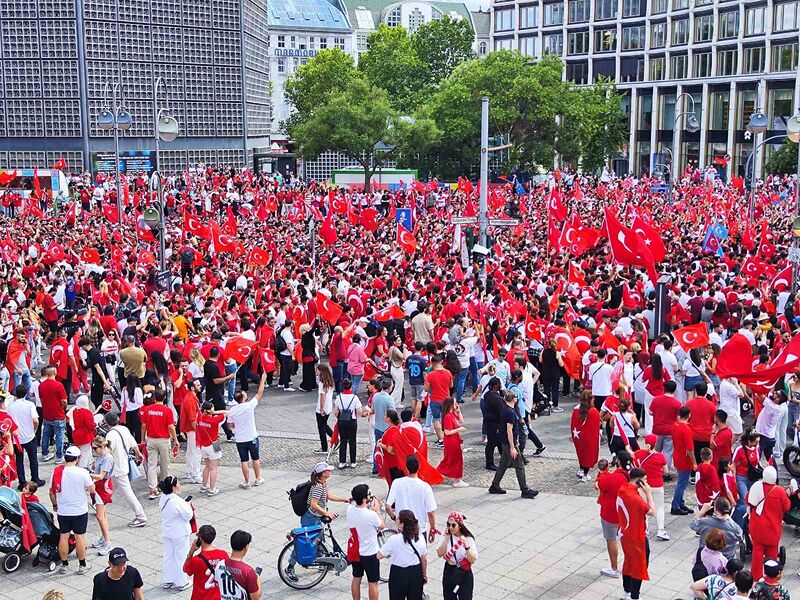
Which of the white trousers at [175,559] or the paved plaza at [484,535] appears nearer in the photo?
the white trousers at [175,559]

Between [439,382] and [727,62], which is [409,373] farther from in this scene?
[727,62]

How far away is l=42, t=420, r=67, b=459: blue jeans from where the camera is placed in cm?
1436

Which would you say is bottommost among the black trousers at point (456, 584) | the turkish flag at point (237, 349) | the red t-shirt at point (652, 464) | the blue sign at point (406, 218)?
the black trousers at point (456, 584)

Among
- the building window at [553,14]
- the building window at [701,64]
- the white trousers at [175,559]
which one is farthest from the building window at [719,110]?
the white trousers at [175,559]

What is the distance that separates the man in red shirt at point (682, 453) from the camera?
12031mm

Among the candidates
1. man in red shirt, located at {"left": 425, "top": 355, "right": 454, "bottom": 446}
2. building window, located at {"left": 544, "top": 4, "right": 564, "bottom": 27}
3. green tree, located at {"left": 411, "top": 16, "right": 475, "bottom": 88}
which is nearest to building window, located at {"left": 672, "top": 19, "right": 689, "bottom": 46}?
building window, located at {"left": 544, "top": 4, "right": 564, "bottom": 27}

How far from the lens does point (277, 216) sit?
40.9 m

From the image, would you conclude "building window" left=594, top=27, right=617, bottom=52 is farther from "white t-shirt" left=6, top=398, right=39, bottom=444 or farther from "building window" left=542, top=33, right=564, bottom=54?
"white t-shirt" left=6, top=398, right=39, bottom=444

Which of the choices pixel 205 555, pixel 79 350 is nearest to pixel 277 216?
pixel 79 350

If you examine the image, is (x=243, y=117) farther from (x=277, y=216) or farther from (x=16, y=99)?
(x=277, y=216)

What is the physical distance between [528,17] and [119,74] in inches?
1969

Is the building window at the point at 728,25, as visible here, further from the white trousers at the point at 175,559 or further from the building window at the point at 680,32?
the white trousers at the point at 175,559

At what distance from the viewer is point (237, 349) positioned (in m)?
16.7

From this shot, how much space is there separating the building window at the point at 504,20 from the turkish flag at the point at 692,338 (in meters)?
88.6
